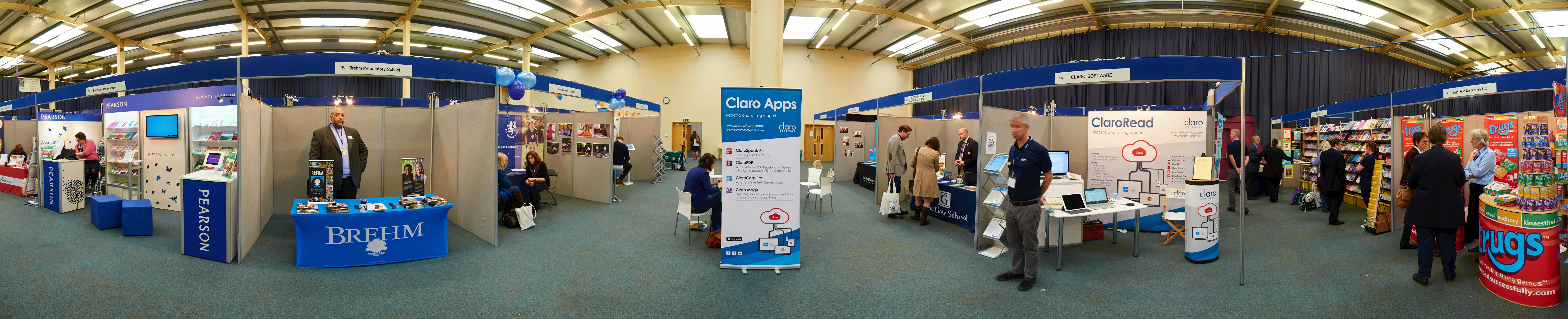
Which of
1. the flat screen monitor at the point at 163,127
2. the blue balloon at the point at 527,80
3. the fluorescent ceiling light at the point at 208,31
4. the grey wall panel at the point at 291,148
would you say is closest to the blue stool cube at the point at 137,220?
the grey wall panel at the point at 291,148

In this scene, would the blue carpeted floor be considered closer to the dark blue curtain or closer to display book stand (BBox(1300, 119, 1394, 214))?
display book stand (BBox(1300, 119, 1394, 214))

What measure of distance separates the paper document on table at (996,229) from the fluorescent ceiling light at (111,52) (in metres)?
18.3

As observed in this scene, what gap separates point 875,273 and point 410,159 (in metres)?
3.78


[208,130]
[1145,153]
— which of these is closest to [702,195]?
[1145,153]

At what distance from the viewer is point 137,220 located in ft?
13.9

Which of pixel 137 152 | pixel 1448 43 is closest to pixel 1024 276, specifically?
pixel 137 152

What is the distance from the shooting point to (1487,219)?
123 inches

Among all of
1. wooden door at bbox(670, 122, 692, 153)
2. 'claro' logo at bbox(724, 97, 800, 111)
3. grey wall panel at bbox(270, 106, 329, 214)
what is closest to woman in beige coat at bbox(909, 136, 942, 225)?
'claro' logo at bbox(724, 97, 800, 111)

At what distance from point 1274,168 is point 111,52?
75.4ft

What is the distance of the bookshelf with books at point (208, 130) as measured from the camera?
5387 mm

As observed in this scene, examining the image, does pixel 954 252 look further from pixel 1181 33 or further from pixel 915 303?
pixel 1181 33

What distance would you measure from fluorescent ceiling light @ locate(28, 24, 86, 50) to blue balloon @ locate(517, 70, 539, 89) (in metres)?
10.5

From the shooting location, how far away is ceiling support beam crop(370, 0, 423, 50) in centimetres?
959

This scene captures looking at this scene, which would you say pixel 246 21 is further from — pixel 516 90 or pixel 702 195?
pixel 702 195
